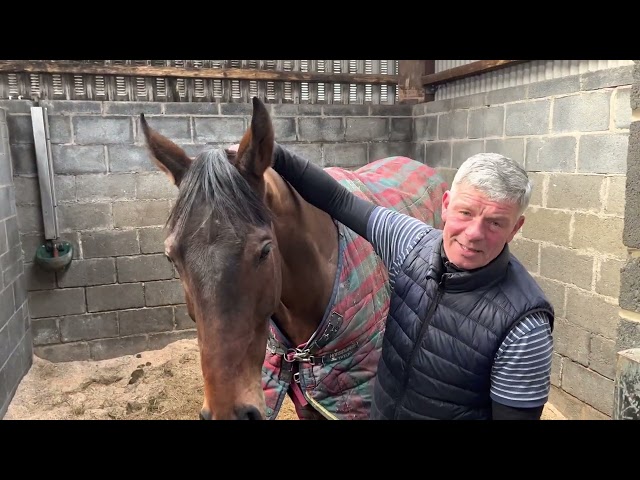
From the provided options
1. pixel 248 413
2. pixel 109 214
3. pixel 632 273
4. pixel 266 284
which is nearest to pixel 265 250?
pixel 266 284

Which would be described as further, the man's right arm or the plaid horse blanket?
the plaid horse blanket

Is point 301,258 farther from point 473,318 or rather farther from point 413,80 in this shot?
point 413,80

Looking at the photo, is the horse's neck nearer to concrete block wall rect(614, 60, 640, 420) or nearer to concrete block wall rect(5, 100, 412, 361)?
concrete block wall rect(614, 60, 640, 420)

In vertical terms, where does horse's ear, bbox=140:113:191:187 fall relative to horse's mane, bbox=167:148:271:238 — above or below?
above

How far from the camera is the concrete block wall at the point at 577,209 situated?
230 cm

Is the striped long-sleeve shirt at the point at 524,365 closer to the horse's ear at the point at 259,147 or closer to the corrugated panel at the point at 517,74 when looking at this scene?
the horse's ear at the point at 259,147

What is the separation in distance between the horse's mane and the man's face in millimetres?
503

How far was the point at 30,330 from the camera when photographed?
3.38 meters

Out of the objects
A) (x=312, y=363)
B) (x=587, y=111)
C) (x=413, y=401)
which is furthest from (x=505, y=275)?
(x=587, y=111)

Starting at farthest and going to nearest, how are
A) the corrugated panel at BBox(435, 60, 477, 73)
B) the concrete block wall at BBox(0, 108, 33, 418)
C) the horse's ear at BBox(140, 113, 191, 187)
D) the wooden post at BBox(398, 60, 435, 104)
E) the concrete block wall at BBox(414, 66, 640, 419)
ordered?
the wooden post at BBox(398, 60, 435, 104)
the corrugated panel at BBox(435, 60, 477, 73)
the concrete block wall at BBox(0, 108, 33, 418)
the concrete block wall at BBox(414, 66, 640, 419)
the horse's ear at BBox(140, 113, 191, 187)

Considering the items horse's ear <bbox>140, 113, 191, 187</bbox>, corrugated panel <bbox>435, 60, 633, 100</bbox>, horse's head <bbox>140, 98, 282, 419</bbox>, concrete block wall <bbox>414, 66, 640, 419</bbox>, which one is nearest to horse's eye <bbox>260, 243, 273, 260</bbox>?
horse's head <bbox>140, 98, 282, 419</bbox>

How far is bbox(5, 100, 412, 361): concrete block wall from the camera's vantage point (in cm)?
332

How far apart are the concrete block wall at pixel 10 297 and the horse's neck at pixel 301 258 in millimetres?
2132

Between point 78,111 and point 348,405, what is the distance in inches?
116
